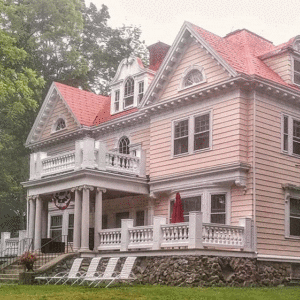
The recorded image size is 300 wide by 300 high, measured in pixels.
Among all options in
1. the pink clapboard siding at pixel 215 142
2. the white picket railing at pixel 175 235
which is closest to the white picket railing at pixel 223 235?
the white picket railing at pixel 175 235

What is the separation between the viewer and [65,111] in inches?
1331

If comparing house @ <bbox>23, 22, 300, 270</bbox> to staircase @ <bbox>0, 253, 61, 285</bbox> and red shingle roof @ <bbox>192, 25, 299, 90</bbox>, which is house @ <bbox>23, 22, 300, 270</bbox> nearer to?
red shingle roof @ <bbox>192, 25, 299, 90</bbox>

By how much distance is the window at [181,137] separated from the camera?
2666cm

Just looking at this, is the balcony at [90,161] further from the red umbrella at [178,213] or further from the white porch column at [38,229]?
the red umbrella at [178,213]

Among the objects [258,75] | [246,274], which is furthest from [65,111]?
[246,274]

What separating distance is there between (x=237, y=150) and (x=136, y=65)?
377 inches

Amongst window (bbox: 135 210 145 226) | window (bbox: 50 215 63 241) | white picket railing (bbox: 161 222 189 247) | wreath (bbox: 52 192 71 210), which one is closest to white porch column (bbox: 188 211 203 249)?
white picket railing (bbox: 161 222 189 247)

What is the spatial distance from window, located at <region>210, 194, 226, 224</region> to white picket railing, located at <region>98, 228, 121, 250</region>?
382cm

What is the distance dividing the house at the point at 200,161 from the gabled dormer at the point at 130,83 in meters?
0.12

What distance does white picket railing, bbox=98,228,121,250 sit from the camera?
990 inches

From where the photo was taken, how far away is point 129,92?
3177 centimetres

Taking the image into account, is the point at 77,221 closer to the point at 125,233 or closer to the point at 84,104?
the point at 125,233

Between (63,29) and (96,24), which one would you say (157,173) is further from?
(96,24)

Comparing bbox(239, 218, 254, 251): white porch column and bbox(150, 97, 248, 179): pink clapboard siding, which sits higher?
bbox(150, 97, 248, 179): pink clapboard siding
